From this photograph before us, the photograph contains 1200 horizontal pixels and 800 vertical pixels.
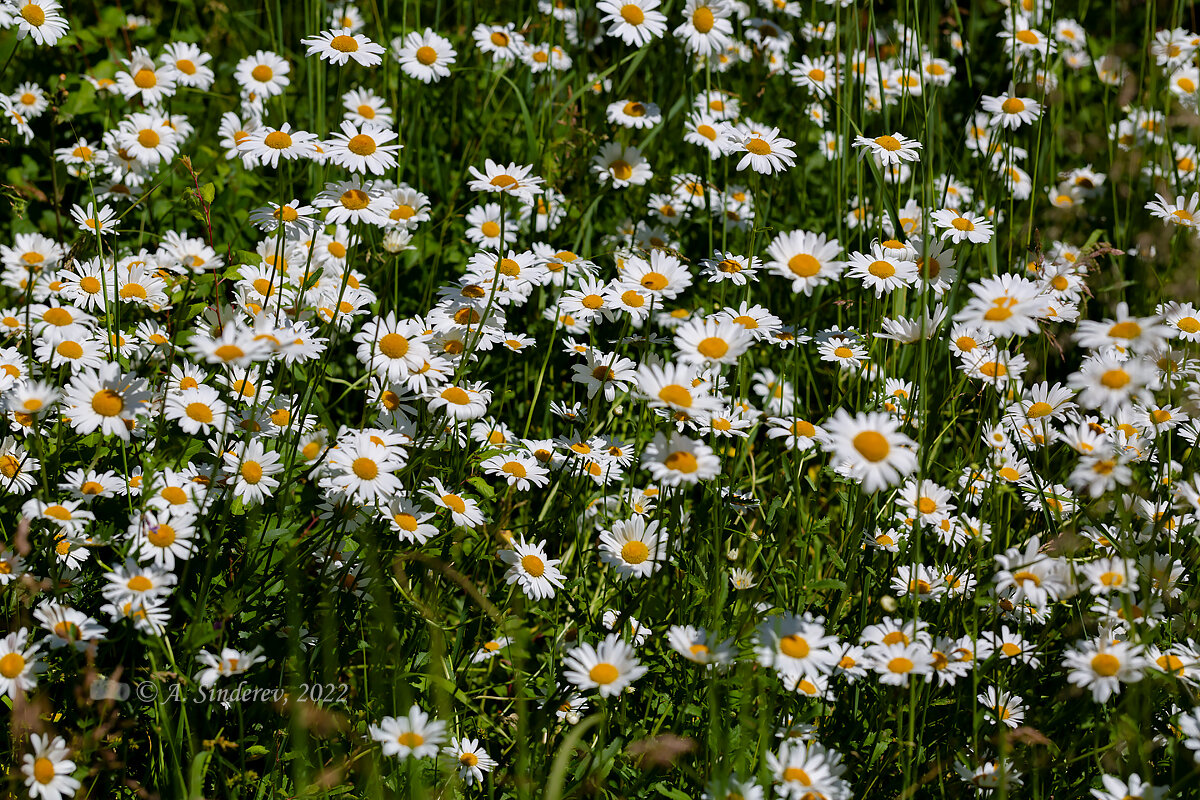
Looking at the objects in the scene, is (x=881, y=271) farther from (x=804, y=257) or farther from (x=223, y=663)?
(x=223, y=663)

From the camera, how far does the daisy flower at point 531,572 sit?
237cm

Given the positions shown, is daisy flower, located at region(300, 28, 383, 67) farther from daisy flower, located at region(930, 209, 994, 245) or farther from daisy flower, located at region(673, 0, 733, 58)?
daisy flower, located at region(930, 209, 994, 245)

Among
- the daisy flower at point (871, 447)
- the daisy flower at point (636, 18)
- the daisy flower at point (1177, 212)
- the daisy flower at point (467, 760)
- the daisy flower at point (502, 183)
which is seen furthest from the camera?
the daisy flower at point (636, 18)

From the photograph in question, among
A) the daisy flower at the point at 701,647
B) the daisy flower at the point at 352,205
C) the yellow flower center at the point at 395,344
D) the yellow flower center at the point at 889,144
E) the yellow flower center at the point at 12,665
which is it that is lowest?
the yellow flower center at the point at 12,665

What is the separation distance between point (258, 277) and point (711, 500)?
4.62 ft

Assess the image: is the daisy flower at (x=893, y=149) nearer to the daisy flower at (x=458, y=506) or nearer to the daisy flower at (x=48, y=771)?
the daisy flower at (x=458, y=506)

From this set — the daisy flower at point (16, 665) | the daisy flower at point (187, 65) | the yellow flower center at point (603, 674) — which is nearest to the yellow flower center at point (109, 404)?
the daisy flower at point (16, 665)

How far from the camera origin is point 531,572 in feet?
7.92

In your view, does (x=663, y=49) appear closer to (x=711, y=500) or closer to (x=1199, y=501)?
(x=711, y=500)

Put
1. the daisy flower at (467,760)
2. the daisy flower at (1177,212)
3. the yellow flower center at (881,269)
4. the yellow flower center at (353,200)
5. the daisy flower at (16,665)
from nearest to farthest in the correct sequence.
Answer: the daisy flower at (16,665)
the daisy flower at (467,760)
the yellow flower center at (353,200)
the yellow flower center at (881,269)
the daisy flower at (1177,212)

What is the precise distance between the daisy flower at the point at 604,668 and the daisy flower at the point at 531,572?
1.19 feet

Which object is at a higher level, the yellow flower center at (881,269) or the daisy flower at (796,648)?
the yellow flower center at (881,269)

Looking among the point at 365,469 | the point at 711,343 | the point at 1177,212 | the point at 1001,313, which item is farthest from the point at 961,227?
the point at 365,469

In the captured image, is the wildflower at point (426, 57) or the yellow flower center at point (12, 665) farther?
the wildflower at point (426, 57)
